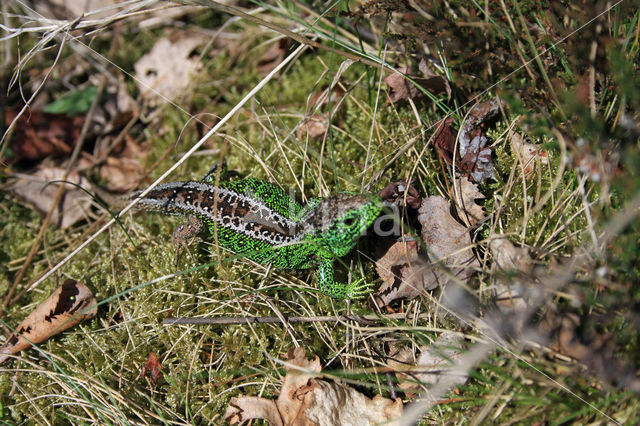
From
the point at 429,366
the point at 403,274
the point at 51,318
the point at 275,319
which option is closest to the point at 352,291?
the point at 403,274

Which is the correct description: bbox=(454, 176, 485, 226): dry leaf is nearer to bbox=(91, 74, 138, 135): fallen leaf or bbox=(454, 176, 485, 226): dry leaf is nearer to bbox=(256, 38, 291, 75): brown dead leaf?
bbox=(256, 38, 291, 75): brown dead leaf

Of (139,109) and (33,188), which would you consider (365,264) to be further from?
(33,188)

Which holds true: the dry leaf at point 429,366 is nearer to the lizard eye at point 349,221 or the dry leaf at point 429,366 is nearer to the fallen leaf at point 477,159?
the lizard eye at point 349,221

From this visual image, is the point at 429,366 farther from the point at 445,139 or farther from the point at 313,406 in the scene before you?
the point at 445,139

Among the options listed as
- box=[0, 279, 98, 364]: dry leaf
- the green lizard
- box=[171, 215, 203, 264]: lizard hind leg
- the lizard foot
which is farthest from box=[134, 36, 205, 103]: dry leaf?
the lizard foot

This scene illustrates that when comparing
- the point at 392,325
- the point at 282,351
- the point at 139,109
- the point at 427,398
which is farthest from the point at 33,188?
the point at 427,398
